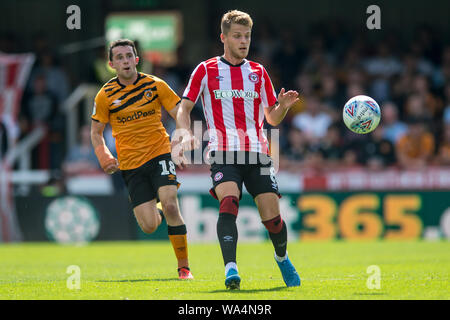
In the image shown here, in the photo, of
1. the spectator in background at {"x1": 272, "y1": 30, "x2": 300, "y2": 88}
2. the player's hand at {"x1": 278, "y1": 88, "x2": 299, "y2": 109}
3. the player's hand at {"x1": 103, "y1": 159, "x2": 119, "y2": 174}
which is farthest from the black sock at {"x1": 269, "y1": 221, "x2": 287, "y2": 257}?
the spectator in background at {"x1": 272, "y1": 30, "x2": 300, "y2": 88}

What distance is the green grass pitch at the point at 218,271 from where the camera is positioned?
6.66 meters

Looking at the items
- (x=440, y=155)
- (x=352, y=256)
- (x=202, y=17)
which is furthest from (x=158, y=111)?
(x=202, y=17)

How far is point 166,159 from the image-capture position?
28.7 ft

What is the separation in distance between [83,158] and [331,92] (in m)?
5.45

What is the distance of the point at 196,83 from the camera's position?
7414mm

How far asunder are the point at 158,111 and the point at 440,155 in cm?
847

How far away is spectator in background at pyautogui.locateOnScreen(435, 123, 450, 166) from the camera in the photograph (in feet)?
50.5

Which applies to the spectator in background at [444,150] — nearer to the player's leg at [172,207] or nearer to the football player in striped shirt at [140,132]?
the football player in striped shirt at [140,132]

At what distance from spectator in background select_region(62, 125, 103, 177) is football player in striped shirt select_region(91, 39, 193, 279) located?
7525 millimetres

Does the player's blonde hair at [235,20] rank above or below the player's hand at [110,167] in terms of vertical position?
above

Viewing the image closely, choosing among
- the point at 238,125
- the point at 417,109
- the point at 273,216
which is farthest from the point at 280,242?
the point at 417,109

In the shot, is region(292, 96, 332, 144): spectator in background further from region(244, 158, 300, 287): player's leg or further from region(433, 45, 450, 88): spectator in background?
region(244, 158, 300, 287): player's leg

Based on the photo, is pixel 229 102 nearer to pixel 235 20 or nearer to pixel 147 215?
pixel 235 20

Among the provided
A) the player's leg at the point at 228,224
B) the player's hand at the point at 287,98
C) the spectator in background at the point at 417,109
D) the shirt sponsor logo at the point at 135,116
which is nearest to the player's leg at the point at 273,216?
the player's leg at the point at 228,224
